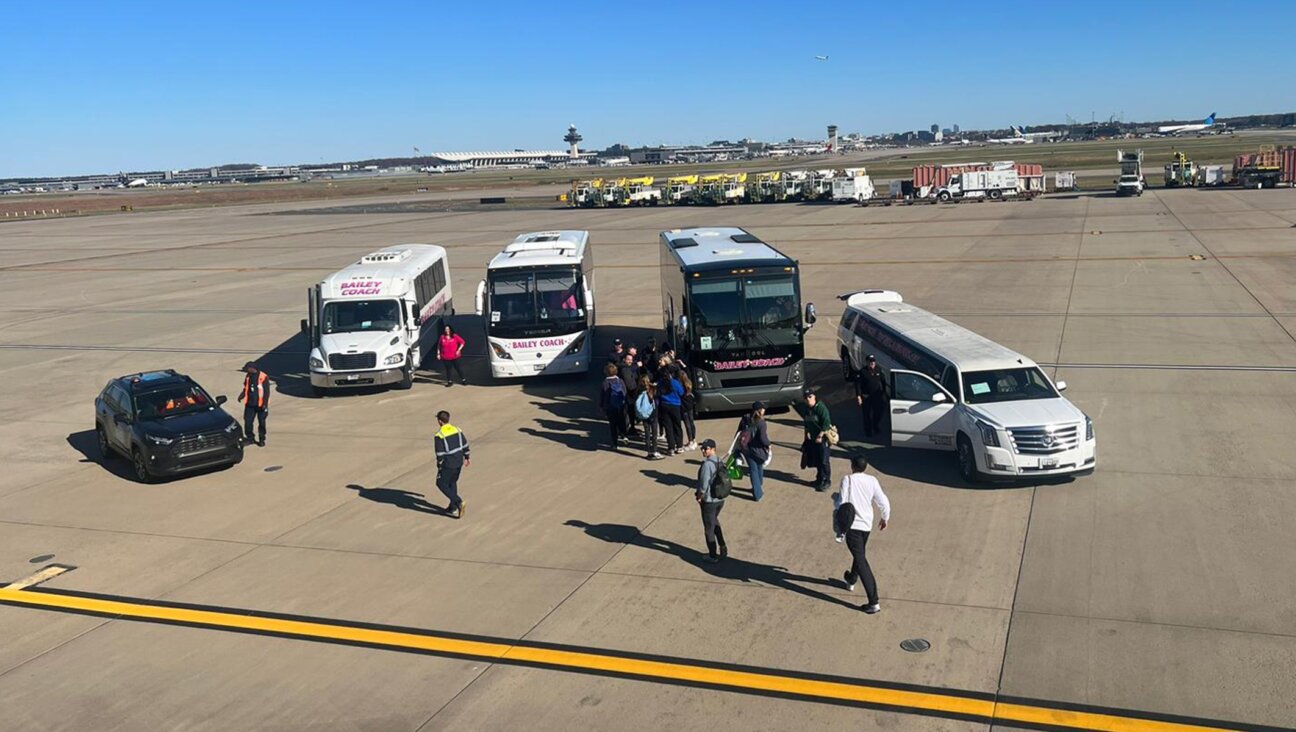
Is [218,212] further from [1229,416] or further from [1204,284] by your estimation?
[1229,416]

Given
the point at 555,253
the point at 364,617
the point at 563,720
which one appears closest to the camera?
the point at 563,720

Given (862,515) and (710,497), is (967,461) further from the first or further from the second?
Result: (710,497)

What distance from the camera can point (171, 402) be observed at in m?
16.7

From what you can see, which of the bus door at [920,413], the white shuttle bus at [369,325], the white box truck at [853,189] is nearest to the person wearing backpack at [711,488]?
the bus door at [920,413]

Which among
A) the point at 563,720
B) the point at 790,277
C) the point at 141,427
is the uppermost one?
the point at 790,277

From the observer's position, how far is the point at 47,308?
Answer: 3666 cm

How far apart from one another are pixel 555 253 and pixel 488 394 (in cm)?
394

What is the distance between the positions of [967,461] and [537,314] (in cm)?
1096

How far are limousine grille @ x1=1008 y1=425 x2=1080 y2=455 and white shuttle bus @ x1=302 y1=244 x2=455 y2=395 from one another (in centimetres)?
1333

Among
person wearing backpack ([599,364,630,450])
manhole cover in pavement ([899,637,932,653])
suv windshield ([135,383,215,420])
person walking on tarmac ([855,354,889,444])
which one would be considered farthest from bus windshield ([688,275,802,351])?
manhole cover in pavement ([899,637,932,653])

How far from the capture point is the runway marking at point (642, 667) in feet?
26.5

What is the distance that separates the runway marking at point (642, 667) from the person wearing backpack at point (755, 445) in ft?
14.9

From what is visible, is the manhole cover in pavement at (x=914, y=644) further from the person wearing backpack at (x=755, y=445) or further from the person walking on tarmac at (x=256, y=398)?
the person walking on tarmac at (x=256, y=398)

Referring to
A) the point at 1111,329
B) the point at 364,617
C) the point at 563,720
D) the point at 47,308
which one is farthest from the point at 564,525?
the point at 47,308
